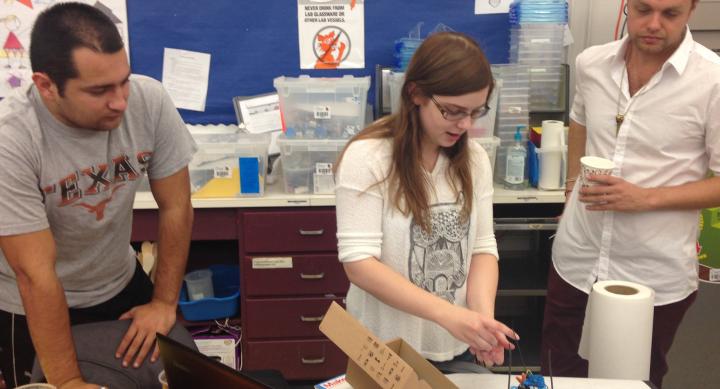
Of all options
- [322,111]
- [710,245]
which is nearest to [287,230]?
[322,111]

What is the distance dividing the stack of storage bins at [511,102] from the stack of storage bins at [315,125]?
0.54m

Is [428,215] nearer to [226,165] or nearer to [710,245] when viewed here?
[226,165]

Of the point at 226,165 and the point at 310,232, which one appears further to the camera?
the point at 226,165

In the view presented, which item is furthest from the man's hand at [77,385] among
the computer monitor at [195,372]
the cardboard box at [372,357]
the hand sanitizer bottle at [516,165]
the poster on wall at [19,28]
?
the poster on wall at [19,28]

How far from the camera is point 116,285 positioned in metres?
1.69

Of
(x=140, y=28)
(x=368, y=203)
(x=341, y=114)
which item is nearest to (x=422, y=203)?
(x=368, y=203)

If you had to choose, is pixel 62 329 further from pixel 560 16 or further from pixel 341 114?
pixel 560 16

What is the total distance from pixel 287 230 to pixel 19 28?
152 centimetres

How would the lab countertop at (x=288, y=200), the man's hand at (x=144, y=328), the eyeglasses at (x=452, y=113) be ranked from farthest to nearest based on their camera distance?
1. the lab countertop at (x=288, y=200)
2. the man's hand at (x=144, y=328)
3. the eyeglasses at (x=452, y=113)

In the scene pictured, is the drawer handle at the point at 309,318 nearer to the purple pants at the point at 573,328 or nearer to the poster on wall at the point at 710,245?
the purple pants at the point at 573,328

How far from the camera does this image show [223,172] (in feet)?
8.70

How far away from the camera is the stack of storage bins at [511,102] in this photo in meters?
2.62

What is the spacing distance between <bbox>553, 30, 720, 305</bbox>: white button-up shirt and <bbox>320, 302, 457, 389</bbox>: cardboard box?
2.94 feet

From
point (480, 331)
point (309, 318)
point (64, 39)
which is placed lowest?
point (309, 318)
